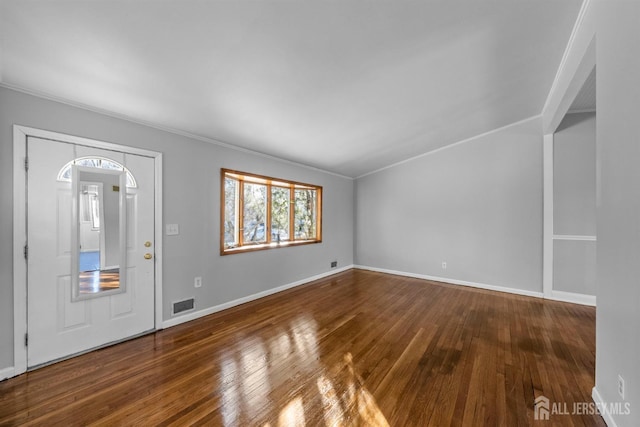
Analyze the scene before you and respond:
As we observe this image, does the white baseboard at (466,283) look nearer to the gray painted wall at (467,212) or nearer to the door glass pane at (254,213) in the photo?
the gray painted wall at (467,212)

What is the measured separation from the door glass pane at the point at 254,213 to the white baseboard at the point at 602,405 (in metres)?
4.09

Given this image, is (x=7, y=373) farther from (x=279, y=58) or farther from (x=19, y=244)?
(x=279, y=58)

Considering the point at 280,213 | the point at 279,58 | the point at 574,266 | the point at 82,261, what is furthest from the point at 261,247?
the point at 574,266

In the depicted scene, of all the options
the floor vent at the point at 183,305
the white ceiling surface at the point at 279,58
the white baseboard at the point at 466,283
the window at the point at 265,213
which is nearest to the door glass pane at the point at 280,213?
the window at the point at 265,213

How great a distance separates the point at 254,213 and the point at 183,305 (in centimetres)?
178

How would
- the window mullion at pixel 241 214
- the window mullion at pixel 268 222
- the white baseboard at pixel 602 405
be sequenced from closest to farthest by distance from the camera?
the white baseboard at pixel 602 405 → the window mullion at pixel 241 214 → the window mullion at pixel 268 222

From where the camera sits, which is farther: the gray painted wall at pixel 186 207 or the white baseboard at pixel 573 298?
the white baseboard at pixel 573 298

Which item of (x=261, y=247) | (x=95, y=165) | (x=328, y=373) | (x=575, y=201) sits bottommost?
(x=328, y=373)

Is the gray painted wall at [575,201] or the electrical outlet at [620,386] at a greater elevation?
the gray painted wall at [575,201]

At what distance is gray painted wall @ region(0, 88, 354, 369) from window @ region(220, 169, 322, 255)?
15 centimetres

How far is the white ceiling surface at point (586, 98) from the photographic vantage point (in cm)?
316

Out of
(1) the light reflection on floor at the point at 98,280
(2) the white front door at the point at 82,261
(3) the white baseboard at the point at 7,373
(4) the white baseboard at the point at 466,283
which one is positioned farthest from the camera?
(4) the white baseboard at the point at 466,283

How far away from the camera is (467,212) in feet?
15.6

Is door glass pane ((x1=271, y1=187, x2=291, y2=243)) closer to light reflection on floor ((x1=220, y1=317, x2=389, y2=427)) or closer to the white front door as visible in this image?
the white front door
